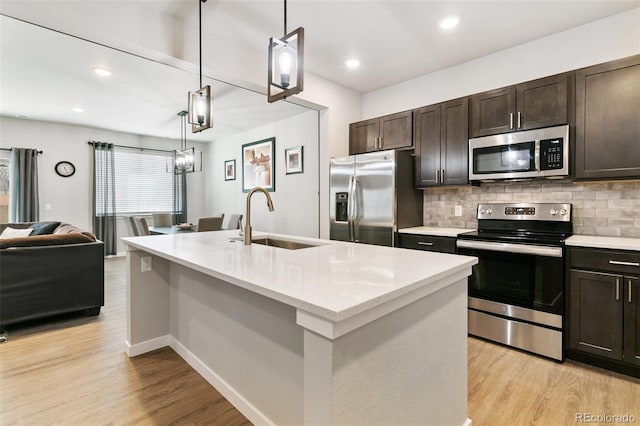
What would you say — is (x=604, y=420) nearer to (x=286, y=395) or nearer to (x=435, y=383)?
(x=435, y=383)

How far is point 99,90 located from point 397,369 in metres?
5.02

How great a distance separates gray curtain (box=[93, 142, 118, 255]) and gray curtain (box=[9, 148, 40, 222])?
0.92m

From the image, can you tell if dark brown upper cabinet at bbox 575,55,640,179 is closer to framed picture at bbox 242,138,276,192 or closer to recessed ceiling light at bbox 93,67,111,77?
framed picture at bbox 242,138,276,192

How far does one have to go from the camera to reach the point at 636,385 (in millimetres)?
2064

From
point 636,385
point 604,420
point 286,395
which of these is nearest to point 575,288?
point 636,385

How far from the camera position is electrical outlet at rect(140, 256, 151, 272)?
246cm

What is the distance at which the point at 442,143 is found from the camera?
10.9ft

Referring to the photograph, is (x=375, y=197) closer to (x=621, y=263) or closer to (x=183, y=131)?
(x=621, y=263)

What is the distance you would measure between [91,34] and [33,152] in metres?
4.92

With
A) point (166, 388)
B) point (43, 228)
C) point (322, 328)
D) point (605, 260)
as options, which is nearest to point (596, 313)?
point (605, 260)

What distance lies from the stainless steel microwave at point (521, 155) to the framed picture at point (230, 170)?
16.2 feet

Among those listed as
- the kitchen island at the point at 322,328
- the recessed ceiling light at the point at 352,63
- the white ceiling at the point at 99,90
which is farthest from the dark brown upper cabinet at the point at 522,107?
the white ceiling at the point at 99,90

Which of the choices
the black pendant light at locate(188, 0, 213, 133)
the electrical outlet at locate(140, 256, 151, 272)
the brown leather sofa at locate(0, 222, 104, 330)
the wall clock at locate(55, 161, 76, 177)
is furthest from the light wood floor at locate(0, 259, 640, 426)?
the wall clock at locate(55, 161, 76, 177)

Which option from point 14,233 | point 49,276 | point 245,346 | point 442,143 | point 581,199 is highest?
point 442,143
